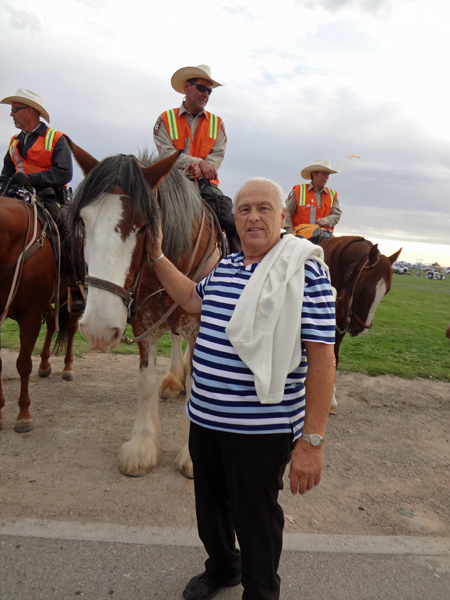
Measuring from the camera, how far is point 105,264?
7.02ft

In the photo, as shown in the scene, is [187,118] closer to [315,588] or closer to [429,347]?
[315,588]

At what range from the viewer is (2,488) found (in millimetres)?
2967

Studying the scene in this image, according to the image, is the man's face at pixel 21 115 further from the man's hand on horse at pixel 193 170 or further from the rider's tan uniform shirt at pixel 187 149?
the man's hand on horse at pixel 193 170

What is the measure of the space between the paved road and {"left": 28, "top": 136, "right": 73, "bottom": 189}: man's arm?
325 centimetres

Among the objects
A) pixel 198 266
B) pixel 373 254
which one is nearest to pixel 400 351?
pixel 373 254

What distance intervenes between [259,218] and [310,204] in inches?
178

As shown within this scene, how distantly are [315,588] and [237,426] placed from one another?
1.25m

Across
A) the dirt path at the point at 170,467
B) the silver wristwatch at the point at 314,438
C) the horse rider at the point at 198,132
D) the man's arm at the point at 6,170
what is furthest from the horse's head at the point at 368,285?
the man's arm at the point at 6,170

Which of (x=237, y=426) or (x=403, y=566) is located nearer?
(x=237, y=426)

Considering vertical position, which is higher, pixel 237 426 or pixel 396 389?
pixel 237 426

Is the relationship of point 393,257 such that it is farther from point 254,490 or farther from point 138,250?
point 254,490

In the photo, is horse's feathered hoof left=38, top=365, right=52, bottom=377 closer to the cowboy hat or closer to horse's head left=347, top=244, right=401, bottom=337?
the cowboy hat

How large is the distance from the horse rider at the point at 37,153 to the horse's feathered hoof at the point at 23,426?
1595 mm

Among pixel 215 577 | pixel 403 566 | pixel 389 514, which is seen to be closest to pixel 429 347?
pixel 389 514
